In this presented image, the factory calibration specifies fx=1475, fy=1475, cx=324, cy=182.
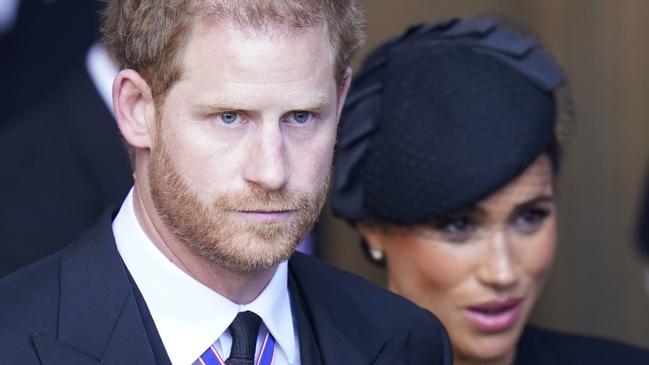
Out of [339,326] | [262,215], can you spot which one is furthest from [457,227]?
[262,215]

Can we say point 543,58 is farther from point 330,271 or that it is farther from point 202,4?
point 202,4

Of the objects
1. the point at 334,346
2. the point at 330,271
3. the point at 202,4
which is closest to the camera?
the point at 202,4

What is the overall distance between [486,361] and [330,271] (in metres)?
0.77

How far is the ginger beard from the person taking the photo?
8.03 feet

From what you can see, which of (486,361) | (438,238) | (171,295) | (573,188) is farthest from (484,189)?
(573,188)

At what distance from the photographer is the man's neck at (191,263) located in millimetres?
2570

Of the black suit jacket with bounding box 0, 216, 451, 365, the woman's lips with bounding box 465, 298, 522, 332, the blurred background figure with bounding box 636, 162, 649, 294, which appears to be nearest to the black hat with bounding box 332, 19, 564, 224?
the woman's lips with bounding box 465, 298, 522, 332

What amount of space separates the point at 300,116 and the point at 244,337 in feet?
1.35

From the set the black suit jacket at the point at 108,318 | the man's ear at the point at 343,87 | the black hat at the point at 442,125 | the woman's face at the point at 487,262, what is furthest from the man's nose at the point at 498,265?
the man's ear at the point at 343,87

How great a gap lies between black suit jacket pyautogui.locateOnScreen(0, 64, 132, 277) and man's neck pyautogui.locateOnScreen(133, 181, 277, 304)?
1.38 metres

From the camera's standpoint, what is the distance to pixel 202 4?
8.08 feet

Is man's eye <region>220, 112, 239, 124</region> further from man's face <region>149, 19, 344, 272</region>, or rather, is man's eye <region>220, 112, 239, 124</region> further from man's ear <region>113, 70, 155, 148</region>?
man's ear <region>113, 70, 155, 148</region>

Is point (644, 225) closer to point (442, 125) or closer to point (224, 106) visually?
point (442, 125)

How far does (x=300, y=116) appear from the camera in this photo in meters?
2.51
